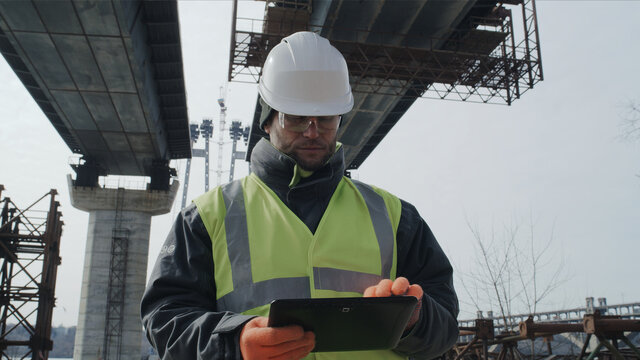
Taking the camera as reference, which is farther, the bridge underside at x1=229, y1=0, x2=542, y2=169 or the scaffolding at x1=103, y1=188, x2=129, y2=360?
the scaffolding at x1=103, y1=188, x2=129, y2=360

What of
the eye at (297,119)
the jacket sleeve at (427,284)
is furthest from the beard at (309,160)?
the jacket sleeve at (427,284)

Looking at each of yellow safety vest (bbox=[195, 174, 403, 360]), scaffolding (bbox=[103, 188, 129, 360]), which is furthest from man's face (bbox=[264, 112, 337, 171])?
scaffolding (bbox=[103, 188, 129, 360])

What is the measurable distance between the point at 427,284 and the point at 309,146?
0.77m

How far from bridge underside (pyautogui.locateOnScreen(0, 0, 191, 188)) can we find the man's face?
48.8 feet

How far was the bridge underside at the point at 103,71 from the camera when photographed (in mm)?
16562

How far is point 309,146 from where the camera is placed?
95.6 inches

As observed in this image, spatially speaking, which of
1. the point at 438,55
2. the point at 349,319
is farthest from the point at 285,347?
the point at 438,55

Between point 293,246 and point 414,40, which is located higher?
point 414,40

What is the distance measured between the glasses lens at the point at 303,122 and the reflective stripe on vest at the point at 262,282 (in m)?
0.40

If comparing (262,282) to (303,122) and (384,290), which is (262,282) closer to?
(384,290)

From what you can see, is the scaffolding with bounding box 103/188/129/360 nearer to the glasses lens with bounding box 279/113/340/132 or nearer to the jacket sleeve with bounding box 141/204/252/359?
the jacket sleeve with bounding box 141/204/252/359

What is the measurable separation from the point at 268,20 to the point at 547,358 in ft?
42.1

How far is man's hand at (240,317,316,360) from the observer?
1.70 m

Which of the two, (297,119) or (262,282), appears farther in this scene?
(297,119)
